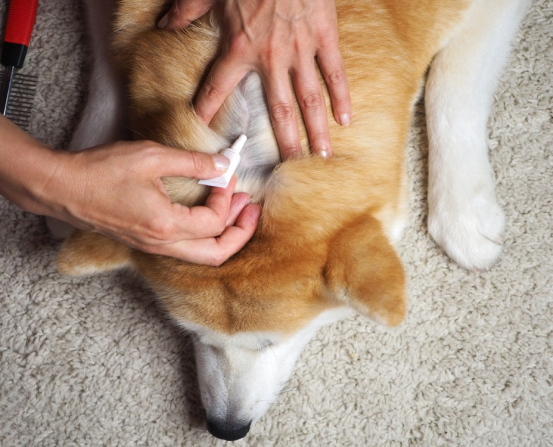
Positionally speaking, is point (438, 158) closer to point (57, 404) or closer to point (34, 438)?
point (57, 404)

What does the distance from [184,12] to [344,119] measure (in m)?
0.40

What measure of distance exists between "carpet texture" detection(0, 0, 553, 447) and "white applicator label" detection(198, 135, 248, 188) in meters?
0.72

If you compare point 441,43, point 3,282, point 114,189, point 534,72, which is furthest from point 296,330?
point 534,72

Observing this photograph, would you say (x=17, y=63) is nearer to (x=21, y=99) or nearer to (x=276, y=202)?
(x=21, y=99)

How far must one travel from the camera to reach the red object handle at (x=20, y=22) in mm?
1628

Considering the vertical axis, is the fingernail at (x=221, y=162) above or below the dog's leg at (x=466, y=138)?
above

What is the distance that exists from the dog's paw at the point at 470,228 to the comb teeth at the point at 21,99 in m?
1.27

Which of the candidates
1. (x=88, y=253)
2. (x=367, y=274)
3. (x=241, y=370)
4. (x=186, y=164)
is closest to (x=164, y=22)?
(x=186, y=164)

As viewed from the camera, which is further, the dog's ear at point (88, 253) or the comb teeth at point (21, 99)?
the comb teeth at point (21, 99)

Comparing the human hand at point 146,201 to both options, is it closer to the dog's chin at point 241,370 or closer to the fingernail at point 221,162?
the fingernail at point 221,162

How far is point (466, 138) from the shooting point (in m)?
1.48

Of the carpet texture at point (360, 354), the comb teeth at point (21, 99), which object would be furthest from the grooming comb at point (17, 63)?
the carpet texture at point (360, 354)

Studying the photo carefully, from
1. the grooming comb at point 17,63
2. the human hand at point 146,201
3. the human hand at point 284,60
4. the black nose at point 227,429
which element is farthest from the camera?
the grooming comb at point 17,63

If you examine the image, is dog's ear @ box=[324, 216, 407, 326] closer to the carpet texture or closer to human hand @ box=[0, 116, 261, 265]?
human hand @ box=[0, 116, 261, 265]
